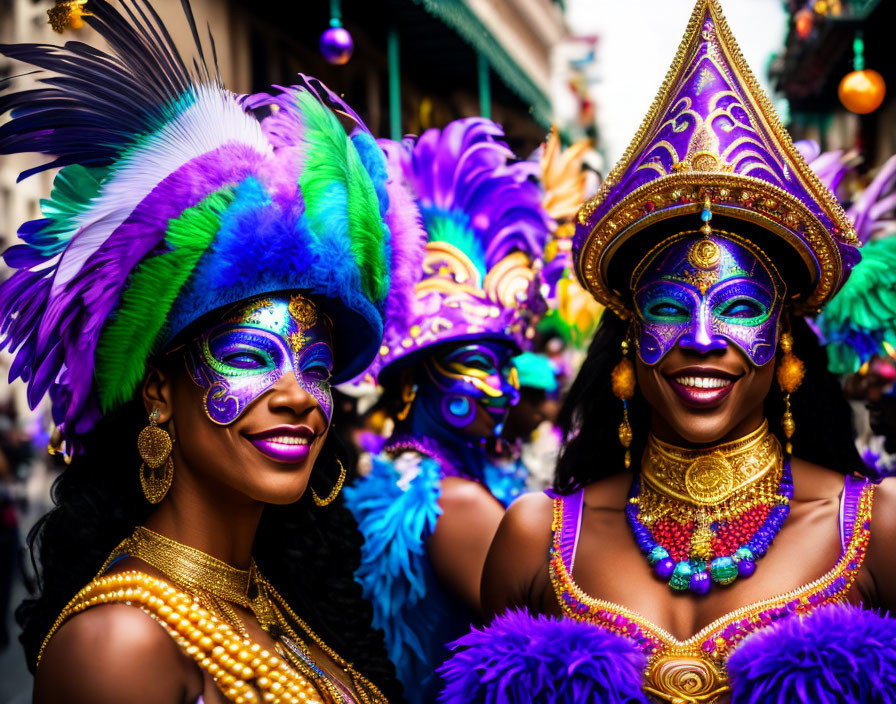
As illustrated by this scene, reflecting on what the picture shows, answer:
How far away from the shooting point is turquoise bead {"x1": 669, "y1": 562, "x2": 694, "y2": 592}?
2707mm

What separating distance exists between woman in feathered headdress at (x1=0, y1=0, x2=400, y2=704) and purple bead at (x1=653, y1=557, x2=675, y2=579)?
924 mm

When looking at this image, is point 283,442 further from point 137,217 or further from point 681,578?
point 681,578

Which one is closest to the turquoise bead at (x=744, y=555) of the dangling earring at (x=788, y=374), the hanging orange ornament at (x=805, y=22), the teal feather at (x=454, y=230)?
the dangling earring at (x=788, y=374)

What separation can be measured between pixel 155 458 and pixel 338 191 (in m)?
0.79

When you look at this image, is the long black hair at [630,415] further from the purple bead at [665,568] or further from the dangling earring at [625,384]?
the purple bead at [665,568]

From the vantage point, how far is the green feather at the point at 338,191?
2453 mm

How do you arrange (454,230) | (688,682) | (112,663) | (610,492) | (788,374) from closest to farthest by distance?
(112,663)
(688,682)
(788,374)
(610,492)
(454,230)

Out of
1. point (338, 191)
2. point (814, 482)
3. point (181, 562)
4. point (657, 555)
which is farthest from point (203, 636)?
point (814, 482)

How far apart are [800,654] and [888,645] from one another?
0.19 meters

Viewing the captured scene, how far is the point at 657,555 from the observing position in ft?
9.07

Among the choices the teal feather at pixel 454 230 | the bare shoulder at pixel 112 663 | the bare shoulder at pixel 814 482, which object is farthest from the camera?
the teal feather at pixel 454 230

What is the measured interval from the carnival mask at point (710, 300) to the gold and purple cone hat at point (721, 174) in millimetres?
73

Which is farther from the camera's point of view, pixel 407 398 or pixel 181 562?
pixel 407 398

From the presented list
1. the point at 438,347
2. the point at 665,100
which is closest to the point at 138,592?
the point at 665,100
